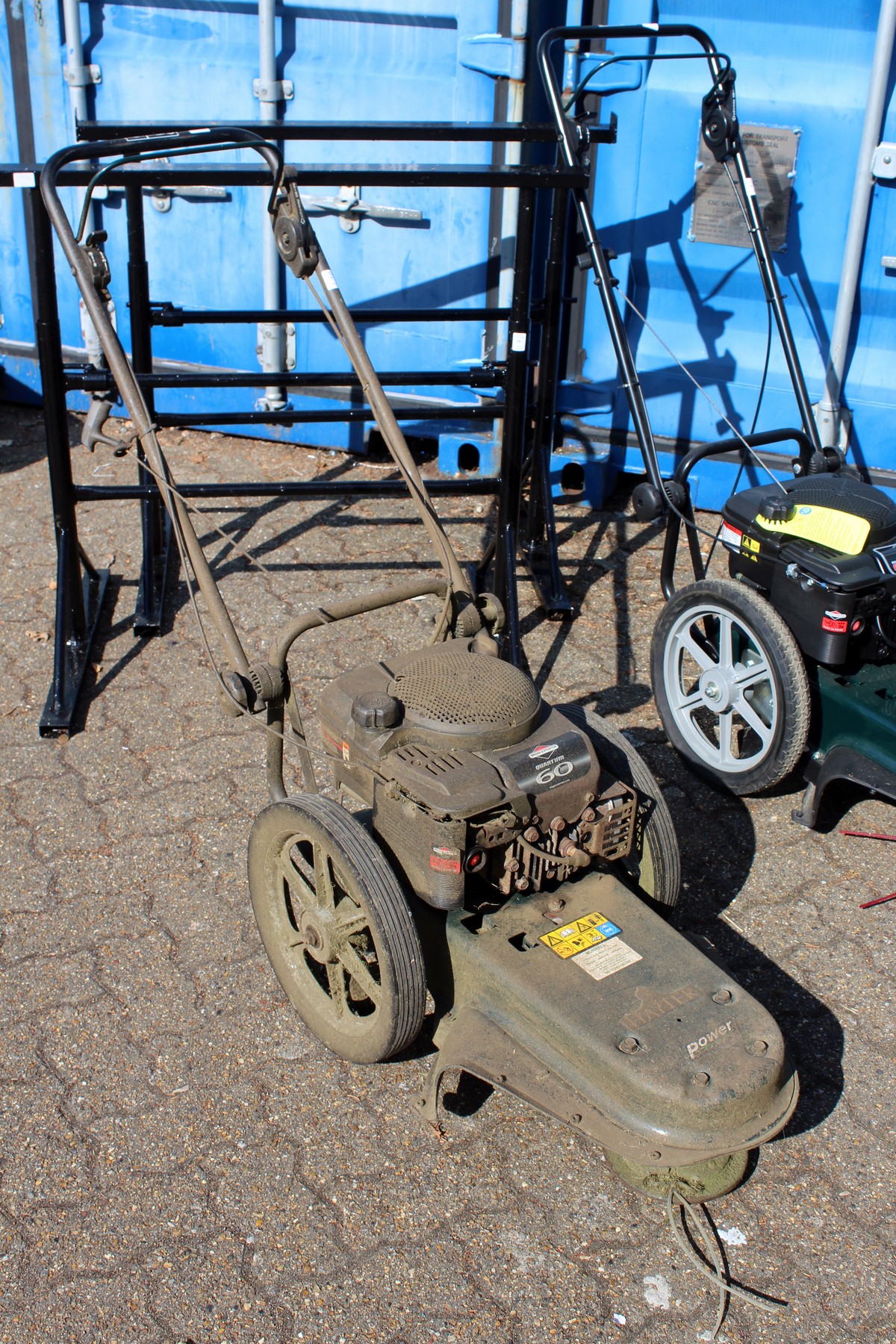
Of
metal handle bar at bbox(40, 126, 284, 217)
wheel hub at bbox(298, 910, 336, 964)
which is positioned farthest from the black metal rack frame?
wheel hub at bbox(298, 910, 336, 964)

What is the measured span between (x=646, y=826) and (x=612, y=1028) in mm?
612

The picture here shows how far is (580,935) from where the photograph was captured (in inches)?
102

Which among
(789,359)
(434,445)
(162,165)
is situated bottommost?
(434,445)

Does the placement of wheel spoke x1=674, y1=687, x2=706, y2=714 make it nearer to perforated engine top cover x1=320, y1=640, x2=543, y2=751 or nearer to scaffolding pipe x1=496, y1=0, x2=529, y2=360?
perforated engine top cover x1=320, y1=640, x2=543, y2=751

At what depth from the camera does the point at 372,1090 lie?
2779 mm

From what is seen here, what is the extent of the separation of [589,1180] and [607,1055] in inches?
17.2

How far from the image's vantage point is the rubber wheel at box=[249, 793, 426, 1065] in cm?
253

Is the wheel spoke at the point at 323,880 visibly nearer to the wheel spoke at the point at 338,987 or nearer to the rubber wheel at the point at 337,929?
the rubber wheel at the point at 337,929

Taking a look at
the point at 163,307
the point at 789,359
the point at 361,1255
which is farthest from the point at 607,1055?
the point at 163,307

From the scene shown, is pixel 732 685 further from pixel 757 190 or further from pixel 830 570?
pixel 757 190

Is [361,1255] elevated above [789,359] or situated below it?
below

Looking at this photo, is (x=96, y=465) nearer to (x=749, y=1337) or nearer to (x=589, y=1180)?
(x=589, y=1180)

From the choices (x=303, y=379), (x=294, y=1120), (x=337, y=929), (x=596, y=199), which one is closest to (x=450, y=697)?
(x=337, y=929)

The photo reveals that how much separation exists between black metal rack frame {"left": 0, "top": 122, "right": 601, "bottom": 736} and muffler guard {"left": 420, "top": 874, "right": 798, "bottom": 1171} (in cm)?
172
